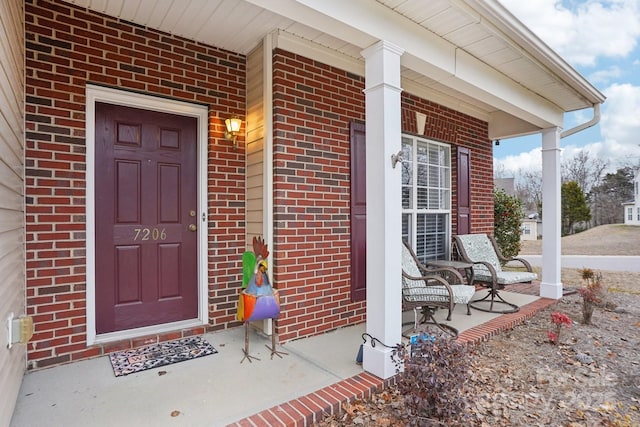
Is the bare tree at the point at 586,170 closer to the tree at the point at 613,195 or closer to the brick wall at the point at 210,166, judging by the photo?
the tree at the point at 613,195

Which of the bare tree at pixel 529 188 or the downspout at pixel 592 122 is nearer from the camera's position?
the downspout at pixel 592 122

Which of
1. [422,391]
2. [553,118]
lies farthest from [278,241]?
[553,118]

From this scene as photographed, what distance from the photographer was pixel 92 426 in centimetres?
187

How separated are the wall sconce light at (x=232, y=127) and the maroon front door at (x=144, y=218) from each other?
1.00ft

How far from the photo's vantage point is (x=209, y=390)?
2.23 m

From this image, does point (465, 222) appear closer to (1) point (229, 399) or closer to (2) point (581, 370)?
(2) point (581, 370)

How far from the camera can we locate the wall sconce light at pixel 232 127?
10.7 ft

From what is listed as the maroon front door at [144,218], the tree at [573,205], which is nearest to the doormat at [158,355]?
the maroon front door at [144,218]

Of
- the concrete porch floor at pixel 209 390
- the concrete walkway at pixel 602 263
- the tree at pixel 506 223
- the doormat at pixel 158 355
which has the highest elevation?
the tree at pixel 506 223

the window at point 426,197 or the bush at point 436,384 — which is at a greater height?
the window at point 426,197

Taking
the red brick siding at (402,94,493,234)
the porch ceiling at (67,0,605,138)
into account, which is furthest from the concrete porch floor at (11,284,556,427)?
the red brick siding at (402,94,493,234)

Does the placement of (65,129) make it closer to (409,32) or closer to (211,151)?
(211,151)

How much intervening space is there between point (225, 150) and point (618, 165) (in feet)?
96.9

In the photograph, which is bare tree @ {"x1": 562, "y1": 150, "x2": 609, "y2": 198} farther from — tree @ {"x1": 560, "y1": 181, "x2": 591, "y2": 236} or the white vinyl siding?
the white vinyl siding
